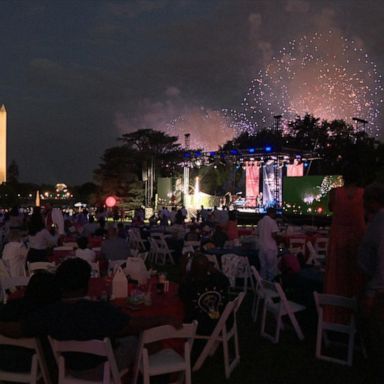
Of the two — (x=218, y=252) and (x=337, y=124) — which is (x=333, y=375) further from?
(x=337, y=124)

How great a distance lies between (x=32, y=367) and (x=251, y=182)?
30223 millimetres

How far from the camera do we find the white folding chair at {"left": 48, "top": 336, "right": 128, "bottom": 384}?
10.2 ft

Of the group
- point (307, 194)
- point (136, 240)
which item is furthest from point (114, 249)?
point (307, 194)

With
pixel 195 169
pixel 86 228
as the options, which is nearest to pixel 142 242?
pixel 86 228

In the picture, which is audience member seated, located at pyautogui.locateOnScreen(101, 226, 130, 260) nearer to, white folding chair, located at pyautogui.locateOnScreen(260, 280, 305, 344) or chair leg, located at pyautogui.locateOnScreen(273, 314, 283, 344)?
white folding chair, located at pyautogui.locateOnScreen(260, 280, 305, 344)

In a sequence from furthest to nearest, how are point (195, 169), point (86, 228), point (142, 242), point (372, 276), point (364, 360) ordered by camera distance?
point (195, 169) < point (142, 242) < point (86, 228) < point (364, 360) < point (372, 276)

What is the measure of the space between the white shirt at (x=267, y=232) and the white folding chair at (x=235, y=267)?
1.63 ft

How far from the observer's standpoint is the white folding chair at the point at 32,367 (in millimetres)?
3369

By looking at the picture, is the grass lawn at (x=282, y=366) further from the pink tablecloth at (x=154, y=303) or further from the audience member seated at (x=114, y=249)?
the audience member seated at (x=114, y=249)

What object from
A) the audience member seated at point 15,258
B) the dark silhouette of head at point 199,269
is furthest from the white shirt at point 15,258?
the dark silhouette of head at point 199,269

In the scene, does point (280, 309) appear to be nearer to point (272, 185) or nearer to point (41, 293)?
point (41, 293)

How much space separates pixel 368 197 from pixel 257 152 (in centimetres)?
2739

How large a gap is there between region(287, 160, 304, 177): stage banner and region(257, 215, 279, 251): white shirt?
22.4m

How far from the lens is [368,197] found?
3.73m
